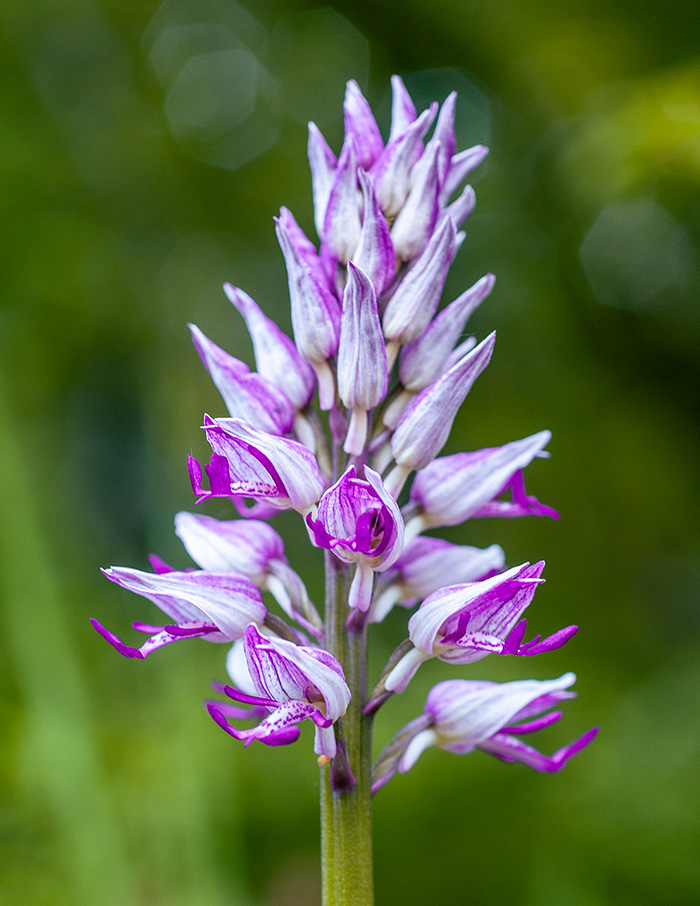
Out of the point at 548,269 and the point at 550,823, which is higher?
the point at 548,269

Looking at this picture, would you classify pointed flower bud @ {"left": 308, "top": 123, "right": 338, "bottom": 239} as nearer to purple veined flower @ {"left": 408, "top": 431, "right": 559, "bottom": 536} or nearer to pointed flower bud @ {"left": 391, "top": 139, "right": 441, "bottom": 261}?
pointed flower bud @ {"left": 391, "top": 139, "right": 441, "bottom": 261}

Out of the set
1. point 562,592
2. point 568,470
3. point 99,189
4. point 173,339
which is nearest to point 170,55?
point 99,189

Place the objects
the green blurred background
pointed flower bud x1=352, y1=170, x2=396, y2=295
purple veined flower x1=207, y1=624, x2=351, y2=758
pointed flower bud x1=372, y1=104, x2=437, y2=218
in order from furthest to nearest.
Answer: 1. the green blurred background
2. pointed flower bud x1=372, y1=104, x2=437, y2=218
3. pointed flower bud x1=352, y1=170, x2=396, y2=295
4. purple veined flower x1=207, y1=624, x2=351, y2=758

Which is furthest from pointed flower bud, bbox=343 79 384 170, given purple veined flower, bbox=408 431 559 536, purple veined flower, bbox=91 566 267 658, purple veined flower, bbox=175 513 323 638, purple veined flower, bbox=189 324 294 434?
purple veined flower, bbox=91 566 267 658

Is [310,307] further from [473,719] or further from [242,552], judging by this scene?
[473,719]

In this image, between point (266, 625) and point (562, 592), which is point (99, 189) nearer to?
point (562, 592)

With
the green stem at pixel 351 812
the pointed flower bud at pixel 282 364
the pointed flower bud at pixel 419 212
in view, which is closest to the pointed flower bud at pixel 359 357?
the pointed flower bud at pixel 282 364
